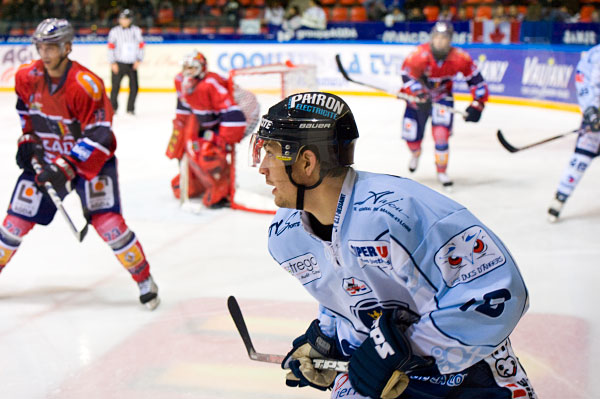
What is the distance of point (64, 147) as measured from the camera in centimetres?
357

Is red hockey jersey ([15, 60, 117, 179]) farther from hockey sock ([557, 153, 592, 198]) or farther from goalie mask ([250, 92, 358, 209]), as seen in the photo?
hockey sock ([557, 153, 592, 198])

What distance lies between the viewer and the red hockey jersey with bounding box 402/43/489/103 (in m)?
6.22

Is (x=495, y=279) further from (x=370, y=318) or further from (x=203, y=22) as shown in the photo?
(x=203, y=22)

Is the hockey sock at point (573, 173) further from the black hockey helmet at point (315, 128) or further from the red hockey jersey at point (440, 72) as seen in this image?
the black hockey helmet at point (315, 128)

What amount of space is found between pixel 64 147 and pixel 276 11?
11809 millimetres

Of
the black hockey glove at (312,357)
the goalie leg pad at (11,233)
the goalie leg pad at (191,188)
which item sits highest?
the black hockey glove at (312,357)

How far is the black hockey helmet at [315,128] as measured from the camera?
1.49m

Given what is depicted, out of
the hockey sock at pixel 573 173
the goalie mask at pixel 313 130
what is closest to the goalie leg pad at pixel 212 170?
the hockey sock at pixel 573 173

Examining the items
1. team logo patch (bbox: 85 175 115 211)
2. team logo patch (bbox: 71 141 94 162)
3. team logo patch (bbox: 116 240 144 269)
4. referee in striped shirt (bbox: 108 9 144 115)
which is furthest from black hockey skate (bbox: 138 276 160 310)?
referee in striped shirt (bbox: 108 9 144 115)

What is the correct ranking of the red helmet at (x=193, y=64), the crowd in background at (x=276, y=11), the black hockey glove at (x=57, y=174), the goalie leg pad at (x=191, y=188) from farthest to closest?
the crowd in background at (x=276, y=11), the goalie leg pad at (x=191, y=188), the red helmet at (x=193, y=64), the black hockey glove at (x=57, y=174)

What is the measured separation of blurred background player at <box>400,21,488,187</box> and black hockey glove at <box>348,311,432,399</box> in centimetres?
495

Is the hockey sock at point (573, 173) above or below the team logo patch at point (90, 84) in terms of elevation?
below

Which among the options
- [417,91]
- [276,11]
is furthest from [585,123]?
[276,11]

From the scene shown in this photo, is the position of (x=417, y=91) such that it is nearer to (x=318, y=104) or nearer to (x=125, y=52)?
(x=318, y=104)
